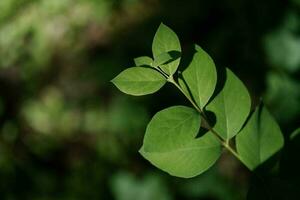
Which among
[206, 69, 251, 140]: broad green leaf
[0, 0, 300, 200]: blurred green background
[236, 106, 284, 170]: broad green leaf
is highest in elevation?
[206, 69, 251, 140]: broad green leaf

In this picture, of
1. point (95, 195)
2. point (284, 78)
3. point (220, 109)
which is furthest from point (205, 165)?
point (95, 195)

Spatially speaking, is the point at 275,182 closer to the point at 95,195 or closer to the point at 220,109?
the point at 220,109

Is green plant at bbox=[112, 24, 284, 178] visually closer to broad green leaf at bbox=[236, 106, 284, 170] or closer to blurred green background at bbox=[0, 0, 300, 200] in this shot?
broad green leaf at bbox=[236, 106, 284, 170]

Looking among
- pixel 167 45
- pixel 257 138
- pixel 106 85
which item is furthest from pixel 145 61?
pixel 106 85

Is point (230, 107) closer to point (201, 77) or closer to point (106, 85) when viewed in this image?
point (201, 77)

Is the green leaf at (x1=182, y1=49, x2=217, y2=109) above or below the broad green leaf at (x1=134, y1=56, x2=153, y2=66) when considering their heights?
below

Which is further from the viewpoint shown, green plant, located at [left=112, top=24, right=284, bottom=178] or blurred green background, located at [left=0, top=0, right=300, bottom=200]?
blurred green background, located at [left=0, top=0, right=300, bottom=200]

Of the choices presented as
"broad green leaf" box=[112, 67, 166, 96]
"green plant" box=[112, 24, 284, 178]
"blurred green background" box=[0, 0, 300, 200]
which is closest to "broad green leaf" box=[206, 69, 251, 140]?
"green plant" box=[112, 24, 284, 178]
